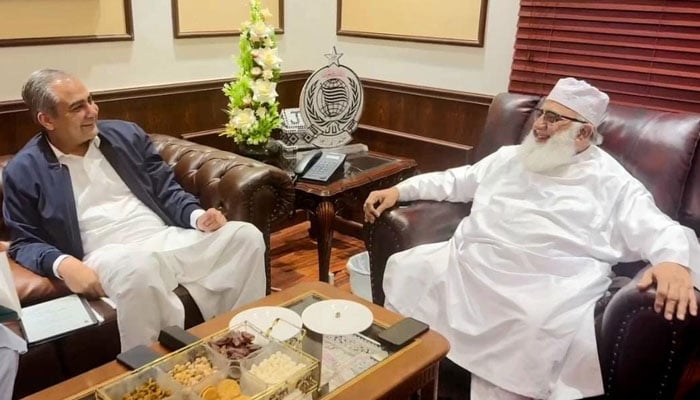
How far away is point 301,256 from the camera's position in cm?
348

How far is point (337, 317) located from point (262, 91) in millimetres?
1368

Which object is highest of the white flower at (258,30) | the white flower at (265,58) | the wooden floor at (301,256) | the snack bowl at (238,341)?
the white flower at (258,30)

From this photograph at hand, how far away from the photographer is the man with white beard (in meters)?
1.87

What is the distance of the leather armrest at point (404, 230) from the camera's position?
2.27 metres

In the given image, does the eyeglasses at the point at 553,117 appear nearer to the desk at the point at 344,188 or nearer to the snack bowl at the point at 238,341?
the desk at the point at 344,188

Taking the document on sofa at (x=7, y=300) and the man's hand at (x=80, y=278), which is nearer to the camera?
the document on sofa at (x=7, y=300)

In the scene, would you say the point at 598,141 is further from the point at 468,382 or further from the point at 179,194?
the point at 179,194

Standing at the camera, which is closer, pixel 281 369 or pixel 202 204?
pixel 281 369

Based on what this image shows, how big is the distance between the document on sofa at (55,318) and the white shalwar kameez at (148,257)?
9cm

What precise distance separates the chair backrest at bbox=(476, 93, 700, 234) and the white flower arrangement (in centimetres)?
136

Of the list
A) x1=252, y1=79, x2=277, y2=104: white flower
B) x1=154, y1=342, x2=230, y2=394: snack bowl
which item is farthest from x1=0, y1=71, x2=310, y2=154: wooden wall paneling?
x1=154, y1=342, x2=230, y2=394: snack bowl

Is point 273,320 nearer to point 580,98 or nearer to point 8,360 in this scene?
point 8,360

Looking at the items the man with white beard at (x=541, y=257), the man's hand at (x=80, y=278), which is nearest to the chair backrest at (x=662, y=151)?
the man with white beard at (x=541, y=257)

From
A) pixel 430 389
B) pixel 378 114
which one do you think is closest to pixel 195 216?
pixel 430 389
